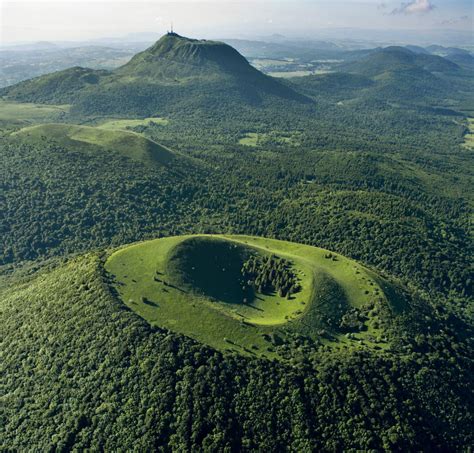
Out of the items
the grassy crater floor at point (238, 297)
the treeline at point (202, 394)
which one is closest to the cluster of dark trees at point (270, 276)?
the grassy crater floor at point (238, 297)

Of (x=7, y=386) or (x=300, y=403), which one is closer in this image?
(x=300, y=403)

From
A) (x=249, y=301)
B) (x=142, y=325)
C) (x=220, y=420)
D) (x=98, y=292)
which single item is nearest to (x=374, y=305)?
(x=249, y=301)

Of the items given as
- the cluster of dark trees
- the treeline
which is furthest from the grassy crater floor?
the treeline

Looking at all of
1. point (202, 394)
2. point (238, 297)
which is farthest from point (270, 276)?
point (202, 394)

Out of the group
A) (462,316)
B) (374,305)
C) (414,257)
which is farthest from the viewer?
(414,257)

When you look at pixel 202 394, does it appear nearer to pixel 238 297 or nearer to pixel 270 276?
pixel 238 297

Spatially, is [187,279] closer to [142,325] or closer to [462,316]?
[142,325]

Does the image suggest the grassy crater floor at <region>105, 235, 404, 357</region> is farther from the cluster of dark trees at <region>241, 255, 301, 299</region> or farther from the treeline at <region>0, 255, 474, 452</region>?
the treeline at <region>0, 255, 474, 452</region>
